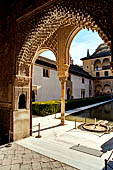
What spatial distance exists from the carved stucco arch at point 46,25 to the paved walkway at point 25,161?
2.75 metres

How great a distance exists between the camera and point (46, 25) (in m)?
4.57

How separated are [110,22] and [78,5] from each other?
3.89 ft

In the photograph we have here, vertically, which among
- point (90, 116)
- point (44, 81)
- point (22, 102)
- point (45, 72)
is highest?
point (45, 72)

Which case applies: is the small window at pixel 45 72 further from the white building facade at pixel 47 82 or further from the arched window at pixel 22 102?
the arched window at pixel 22 102

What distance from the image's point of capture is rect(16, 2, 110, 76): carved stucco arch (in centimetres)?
359

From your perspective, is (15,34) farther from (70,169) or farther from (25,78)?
(70,169)

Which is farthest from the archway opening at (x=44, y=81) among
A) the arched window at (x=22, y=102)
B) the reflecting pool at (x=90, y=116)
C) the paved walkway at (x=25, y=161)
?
the paved walkway at (x=25, y=161)

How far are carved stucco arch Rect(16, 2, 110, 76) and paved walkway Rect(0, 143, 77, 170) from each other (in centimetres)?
275

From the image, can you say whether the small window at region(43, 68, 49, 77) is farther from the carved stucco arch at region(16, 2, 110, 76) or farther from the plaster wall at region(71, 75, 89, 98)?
the carved stucco arch at region(16, 2, 110, 76)

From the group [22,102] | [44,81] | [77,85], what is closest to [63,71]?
[22,102]

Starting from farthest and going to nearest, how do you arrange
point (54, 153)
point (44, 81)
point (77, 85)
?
point (77, 85), point (44, 81), point (54, 153)

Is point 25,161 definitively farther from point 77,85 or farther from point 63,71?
point 77,85

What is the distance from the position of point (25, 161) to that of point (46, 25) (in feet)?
14.3

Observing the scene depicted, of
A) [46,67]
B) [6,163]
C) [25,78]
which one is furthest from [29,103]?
[46,67]
